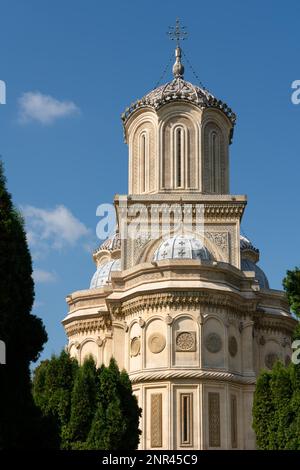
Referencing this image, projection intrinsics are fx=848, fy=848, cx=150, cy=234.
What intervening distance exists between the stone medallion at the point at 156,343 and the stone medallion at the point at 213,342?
172cm

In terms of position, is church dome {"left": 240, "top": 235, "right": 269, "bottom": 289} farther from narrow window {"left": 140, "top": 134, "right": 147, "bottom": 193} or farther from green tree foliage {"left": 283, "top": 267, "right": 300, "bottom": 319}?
green tree foliage {"left": 283, "top": 267, "right": 300, "bottom": 319}

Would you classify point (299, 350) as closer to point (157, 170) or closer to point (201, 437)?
point (201, 437)

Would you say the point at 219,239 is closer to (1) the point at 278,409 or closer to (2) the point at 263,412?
(2) the point at 263,412

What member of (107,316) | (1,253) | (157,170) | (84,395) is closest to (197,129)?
(157,170)

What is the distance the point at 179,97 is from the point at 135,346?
41.3ft

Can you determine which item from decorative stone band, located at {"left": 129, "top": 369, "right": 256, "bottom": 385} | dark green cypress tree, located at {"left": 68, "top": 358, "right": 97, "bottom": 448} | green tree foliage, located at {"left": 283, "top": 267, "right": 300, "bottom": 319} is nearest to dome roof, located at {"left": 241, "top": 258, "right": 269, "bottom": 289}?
decorative stone band, located at {"left": 129, "top": 369, "right": 256, "bottom": 385}

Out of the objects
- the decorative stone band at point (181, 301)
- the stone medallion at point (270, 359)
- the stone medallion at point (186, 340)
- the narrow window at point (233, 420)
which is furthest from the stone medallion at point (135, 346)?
Answer: the stone medallion at point (270, 359)

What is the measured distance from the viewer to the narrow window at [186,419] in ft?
105

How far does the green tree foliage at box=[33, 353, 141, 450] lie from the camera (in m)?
→ 25.2

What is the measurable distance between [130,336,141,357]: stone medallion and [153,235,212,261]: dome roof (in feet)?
11.6

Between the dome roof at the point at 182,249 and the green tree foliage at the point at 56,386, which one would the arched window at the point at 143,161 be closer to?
the dome roof at the point at 182,249

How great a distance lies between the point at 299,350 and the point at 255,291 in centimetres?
1244

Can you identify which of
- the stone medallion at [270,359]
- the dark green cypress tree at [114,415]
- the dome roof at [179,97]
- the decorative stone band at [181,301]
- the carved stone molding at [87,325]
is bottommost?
the dark green cypress tree at [114,415]

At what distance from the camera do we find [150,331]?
110 feet
